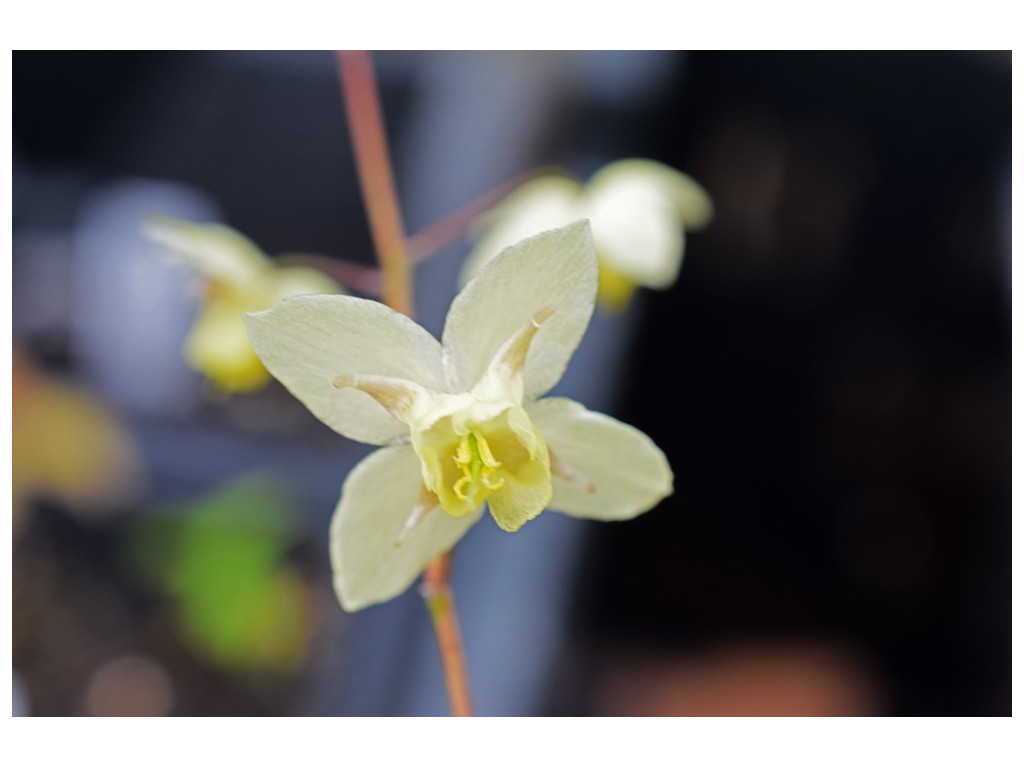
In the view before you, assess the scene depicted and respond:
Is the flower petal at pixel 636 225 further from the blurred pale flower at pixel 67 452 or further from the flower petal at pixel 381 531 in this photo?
the blurred pale flower at pixel 67 452

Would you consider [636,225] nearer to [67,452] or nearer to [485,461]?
[485,461]

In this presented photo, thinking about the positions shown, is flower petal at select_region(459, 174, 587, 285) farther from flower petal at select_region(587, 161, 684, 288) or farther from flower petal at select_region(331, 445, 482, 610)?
flower petal at select_region(331, 445, 482, 610)

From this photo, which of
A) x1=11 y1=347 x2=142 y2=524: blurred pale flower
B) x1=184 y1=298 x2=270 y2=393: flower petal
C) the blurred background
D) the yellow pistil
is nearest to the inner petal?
the yellow pistil

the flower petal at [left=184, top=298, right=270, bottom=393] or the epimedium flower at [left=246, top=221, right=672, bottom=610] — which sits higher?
the flower petal at [left=184, top=298, right=270, bottom=393]

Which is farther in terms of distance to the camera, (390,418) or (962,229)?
(962,229)
